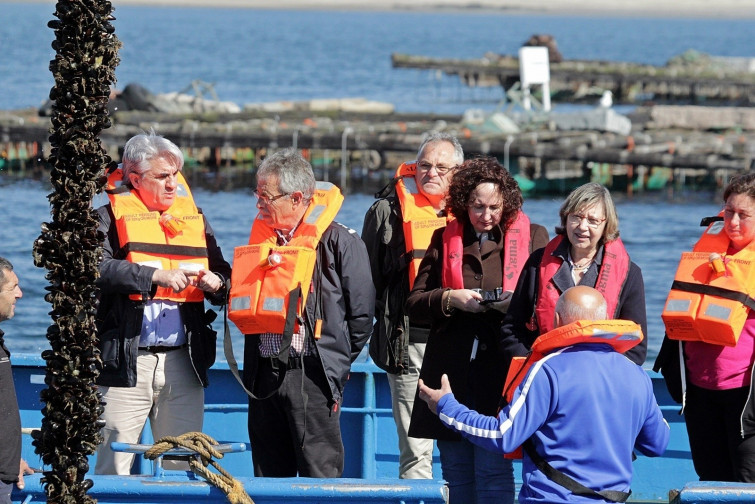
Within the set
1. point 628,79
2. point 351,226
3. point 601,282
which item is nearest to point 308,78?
point 628,79

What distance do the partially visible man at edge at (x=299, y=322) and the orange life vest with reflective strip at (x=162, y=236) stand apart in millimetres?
338

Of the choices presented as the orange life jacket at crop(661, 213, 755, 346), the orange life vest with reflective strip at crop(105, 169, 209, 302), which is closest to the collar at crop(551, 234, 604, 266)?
the orange life jacket at crop(661, 213, 755, 346)

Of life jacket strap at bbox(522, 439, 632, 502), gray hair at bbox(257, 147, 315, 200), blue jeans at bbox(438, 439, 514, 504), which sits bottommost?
blue jeans at bbox(438, 439, 514, 504)

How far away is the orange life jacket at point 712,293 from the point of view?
499cm

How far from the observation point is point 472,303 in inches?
200

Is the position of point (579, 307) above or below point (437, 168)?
below

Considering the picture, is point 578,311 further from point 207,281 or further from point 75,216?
point 207,281

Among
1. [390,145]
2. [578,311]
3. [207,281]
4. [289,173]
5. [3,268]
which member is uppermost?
[289,173]

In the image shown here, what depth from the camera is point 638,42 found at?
154 metres

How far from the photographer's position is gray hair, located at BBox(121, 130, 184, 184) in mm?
5434

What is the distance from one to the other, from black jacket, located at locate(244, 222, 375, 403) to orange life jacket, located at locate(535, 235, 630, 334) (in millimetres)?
860

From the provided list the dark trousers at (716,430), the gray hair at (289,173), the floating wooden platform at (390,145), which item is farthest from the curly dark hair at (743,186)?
the floating wooden platform at (390,145)

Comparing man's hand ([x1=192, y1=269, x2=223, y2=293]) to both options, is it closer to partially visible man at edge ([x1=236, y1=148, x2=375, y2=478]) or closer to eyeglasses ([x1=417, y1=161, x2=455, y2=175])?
partially visible man at edge ([x1=236, y1=148, x2=375, y2=478])

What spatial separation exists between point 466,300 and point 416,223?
35.3 inches
